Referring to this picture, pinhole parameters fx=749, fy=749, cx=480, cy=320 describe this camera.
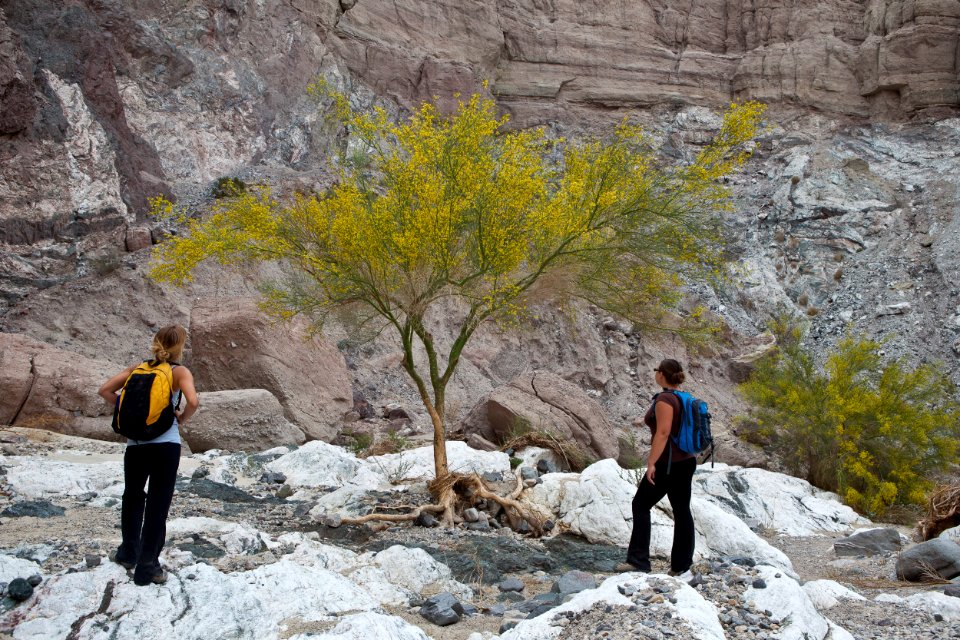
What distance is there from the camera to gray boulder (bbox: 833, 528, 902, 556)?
755 cm

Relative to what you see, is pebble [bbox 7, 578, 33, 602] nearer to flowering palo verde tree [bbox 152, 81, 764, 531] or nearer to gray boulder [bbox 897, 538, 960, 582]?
flowering palo verde tree [bbox 152, 81, 764, 531]

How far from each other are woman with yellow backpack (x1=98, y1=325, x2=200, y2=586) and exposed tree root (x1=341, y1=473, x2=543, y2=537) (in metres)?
2.78

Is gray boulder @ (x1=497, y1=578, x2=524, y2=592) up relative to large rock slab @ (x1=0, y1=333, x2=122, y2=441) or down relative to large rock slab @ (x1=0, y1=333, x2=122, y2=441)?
down

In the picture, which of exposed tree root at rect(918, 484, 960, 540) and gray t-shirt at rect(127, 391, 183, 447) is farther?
exposed tree root at rect(918, 484, 960, 540)

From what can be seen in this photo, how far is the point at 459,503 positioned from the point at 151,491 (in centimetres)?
398

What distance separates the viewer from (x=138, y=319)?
52.2 ft

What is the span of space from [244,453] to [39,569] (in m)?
5.61

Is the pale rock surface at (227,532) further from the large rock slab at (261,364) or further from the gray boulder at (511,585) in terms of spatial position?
the large rock slab at (261,364)

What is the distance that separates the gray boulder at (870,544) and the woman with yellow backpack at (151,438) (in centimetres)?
666

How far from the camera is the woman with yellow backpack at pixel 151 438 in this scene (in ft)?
12.5

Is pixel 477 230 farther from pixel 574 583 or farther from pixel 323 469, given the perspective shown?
pixel 574 583

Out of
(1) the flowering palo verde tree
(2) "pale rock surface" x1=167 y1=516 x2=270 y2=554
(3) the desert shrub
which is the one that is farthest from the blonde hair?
(3) the desert shrub

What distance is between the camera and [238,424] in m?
10.2

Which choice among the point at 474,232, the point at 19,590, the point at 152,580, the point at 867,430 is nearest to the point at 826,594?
the point at 152,580
